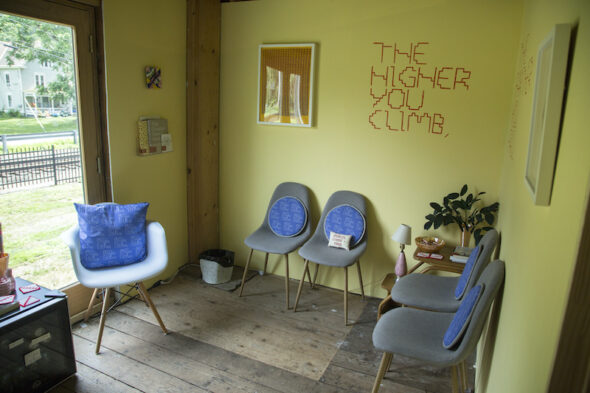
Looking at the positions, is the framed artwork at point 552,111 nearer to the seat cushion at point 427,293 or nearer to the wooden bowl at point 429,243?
the seat cushion at point 427,293

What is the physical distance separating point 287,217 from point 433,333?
5.93 feet

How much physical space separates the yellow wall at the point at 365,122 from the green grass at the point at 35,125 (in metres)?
1.40

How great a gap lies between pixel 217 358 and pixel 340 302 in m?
1.18

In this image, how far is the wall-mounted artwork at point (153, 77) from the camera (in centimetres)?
326

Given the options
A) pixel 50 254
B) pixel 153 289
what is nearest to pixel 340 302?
pixel 153 289

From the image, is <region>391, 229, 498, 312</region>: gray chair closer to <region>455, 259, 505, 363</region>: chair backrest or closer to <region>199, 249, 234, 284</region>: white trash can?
<region>455, 259, 505, 363</region>: chair backrest

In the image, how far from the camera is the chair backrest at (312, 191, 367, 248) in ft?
11.2

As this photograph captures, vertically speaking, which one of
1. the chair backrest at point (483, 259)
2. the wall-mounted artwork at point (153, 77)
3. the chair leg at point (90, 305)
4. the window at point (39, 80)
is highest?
the wall-mounted artwork at point (153, 77)

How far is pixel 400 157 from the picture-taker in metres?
3.29

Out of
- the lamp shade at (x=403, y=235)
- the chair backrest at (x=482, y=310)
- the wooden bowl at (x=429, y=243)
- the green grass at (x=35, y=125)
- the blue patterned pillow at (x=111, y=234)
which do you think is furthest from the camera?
the lamp shade at (x=403, y=235)

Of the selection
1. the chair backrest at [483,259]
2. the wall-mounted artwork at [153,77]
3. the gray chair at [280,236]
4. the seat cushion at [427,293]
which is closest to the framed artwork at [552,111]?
the chair backrest at [483,259]

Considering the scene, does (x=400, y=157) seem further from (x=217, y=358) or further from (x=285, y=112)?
(x=217, y=358)

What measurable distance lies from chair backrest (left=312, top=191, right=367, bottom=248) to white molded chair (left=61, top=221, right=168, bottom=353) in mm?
1267

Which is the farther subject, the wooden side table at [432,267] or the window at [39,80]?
the wooden side table at [432,267]
